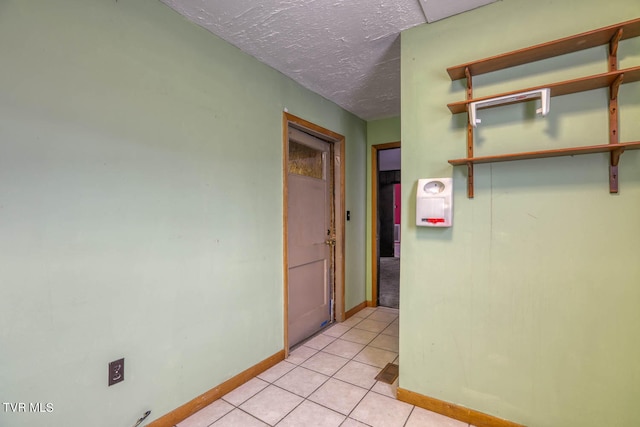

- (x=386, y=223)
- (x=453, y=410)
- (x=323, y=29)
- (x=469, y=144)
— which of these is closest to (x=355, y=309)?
(x=453, y=410)

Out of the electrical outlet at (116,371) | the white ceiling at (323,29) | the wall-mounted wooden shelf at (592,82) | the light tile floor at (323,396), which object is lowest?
the light tile floor at (323,396)

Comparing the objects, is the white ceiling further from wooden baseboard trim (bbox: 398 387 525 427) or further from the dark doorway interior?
the dark doorway interior

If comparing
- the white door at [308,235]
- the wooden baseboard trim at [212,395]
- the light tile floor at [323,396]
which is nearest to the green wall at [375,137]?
the white door at [308,235]

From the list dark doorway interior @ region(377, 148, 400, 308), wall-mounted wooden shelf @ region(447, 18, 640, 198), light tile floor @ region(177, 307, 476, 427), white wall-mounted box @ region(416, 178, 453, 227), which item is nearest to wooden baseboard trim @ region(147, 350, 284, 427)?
light tile floor @ region(177, 307, 476, 427)

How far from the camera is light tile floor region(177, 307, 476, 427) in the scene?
1.70 m

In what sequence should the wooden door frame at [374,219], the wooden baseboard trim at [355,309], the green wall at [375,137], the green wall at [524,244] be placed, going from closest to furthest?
the green wall at [524,244], the wooden baseboard trim at [355,309], the green wall at [375,137], the wooden door frame at [374,219]

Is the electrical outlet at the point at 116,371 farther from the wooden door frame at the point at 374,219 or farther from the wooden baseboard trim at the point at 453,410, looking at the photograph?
the wooden door frame at the point at 374,219

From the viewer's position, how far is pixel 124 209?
1482 millimetres

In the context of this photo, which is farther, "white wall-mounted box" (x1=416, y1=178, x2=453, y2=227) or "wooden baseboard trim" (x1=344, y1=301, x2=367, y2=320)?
"wooden baseboard trim" (x1=344, y1=301, x2=367, y2=320)

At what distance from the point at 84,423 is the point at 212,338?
2.29 ft

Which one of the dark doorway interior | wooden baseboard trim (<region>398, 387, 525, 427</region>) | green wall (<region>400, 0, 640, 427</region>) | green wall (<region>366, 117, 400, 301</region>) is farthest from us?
the dark doorway interior

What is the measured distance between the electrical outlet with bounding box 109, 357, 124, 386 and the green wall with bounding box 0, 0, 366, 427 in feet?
0.09

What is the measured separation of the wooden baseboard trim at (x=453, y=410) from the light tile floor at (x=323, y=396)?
30mm

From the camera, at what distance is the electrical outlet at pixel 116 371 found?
4.68 feet
